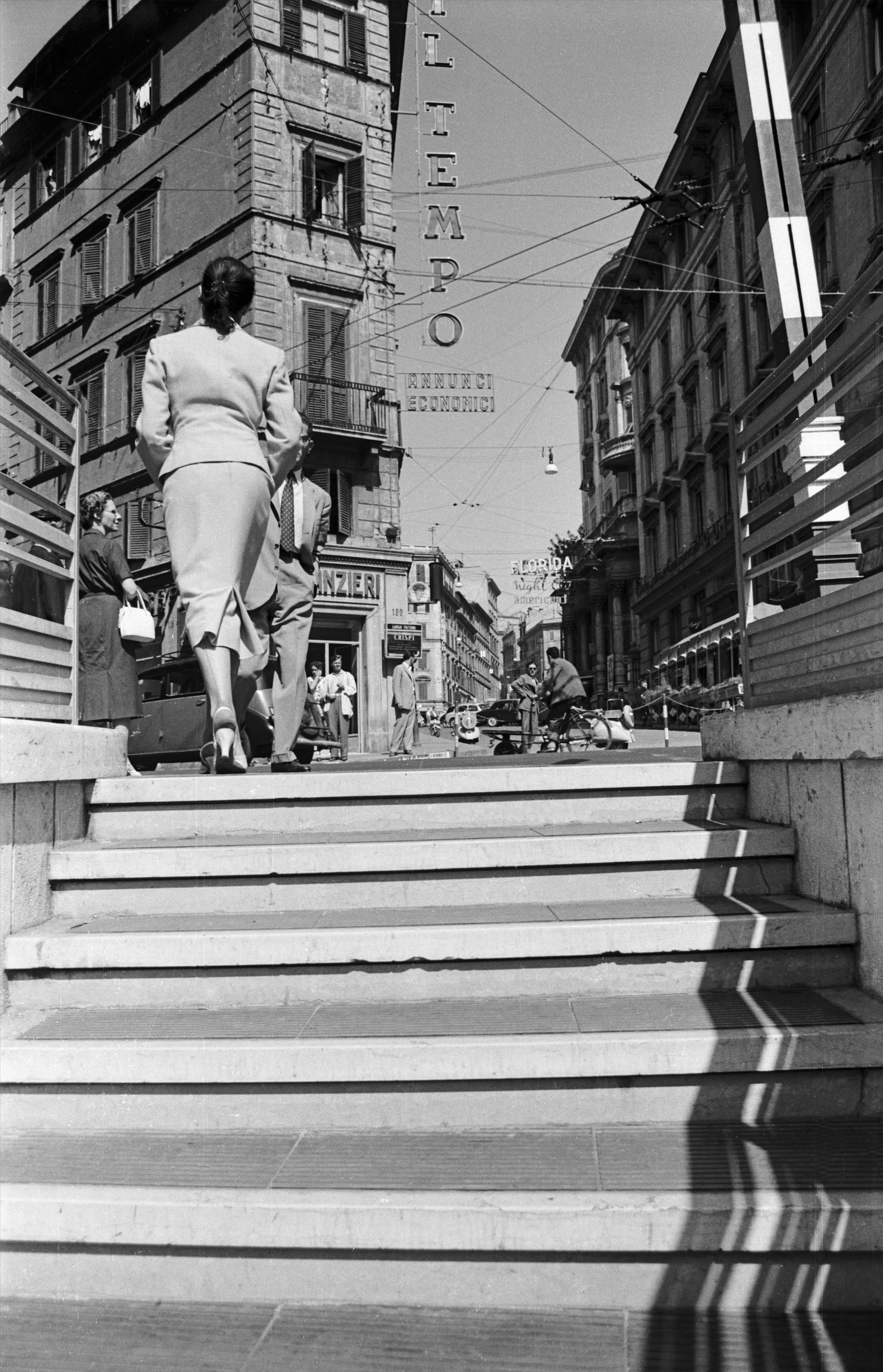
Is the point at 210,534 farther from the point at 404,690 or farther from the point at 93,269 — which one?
the point at 93,269

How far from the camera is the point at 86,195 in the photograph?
95.8ft

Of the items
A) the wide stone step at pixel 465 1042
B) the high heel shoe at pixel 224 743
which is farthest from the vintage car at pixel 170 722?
the wide stone step at pixel 465 1042

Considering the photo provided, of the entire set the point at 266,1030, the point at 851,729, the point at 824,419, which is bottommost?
the point at 266,1030

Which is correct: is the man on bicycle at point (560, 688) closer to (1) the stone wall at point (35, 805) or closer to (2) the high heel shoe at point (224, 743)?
(2) the high heel shoe at point (224, 743)

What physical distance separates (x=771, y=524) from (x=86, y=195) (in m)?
30.8

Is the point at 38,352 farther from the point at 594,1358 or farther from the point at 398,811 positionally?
the point at 594,1358

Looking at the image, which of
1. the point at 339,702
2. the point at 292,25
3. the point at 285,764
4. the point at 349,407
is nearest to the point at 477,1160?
the point at 285,764

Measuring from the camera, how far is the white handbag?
18.9 ft

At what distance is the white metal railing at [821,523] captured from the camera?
3.00 meters

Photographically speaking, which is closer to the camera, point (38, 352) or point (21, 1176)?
point (21, 1176)

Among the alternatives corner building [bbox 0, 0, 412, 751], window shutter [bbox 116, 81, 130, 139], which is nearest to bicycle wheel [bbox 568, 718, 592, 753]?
corner building [bbox 0, 0, 412, 751]

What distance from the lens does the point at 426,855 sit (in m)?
3.33

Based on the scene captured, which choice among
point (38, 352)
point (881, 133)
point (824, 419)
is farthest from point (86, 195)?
point (824, 419)

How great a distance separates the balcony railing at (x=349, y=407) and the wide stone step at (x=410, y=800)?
21.8 m
